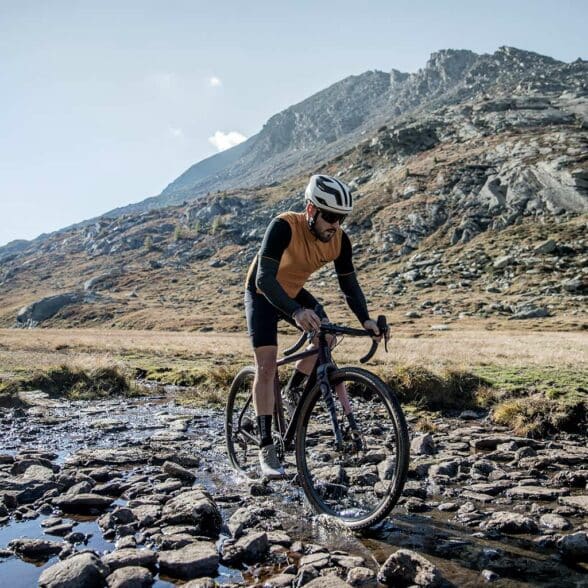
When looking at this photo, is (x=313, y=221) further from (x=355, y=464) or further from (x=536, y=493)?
(x=536, y=493)

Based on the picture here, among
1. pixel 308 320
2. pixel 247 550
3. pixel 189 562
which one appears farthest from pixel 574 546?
pixel 189 562

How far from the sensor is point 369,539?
17.2 ft

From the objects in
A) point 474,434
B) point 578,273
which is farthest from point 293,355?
point 578,273

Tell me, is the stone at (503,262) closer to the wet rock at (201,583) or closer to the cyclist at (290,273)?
the cyclist at (290,273)

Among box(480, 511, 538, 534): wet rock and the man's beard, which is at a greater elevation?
the man's beard

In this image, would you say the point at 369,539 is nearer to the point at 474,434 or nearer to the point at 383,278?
the point at 474,434

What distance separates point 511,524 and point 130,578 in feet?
11.8

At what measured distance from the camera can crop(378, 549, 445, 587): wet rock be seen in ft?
13.7

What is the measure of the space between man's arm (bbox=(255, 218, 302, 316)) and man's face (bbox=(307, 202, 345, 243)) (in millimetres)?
338

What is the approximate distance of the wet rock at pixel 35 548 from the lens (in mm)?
4812

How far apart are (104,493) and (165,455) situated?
5.08ft

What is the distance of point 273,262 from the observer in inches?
250

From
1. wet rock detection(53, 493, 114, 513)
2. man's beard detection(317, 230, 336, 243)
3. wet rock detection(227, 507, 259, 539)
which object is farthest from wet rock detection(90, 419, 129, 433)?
man's beard detection(317, 230, 336, 243)

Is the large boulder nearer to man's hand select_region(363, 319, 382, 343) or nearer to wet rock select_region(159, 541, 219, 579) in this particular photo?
man's hand select_region(363, 319, 382, 343)
